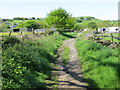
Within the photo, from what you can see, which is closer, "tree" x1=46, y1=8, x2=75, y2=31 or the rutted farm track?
the rutted farm track

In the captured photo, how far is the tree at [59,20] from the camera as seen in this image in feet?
134

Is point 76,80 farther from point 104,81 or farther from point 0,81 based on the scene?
point 0,81

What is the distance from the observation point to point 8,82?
5.12 m

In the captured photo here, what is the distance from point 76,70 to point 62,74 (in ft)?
2.92

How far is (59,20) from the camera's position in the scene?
40.6 m

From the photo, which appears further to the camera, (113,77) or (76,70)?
(76,70)

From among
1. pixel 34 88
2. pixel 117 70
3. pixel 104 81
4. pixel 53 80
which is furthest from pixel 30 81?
pixel 117 70

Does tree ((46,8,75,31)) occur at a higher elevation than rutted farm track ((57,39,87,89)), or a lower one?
higher

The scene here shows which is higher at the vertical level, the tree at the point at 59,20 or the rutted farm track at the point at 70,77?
the tree at the point at 59,20

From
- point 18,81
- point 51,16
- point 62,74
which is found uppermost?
point 51,16

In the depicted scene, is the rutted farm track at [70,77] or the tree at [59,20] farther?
the tree at [59,20]

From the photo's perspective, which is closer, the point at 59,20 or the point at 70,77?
the point at 70,77

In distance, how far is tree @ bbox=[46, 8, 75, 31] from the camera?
41.0 m

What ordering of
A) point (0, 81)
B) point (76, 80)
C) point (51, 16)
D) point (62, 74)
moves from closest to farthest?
point (0, 81), point (76, 80), point (62, 74), point (51, 16)
